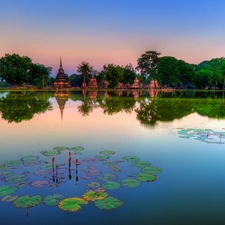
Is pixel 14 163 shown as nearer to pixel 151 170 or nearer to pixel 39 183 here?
pixel 39 183

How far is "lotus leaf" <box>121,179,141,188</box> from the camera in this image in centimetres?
731

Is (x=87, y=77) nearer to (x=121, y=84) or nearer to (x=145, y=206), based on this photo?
(x=121, y=84)

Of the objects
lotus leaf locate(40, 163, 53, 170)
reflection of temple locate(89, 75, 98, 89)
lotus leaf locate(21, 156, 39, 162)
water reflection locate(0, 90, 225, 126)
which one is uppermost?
reflection of temple locate(89, 75, 98, 89)

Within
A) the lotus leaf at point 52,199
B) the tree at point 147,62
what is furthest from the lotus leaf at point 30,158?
the tree at point 147,62

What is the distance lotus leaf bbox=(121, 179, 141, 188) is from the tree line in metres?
68.2

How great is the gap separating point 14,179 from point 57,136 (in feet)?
20.1

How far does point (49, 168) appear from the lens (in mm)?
8578

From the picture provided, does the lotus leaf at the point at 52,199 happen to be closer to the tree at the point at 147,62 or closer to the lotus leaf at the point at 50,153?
the lotus leaf at the point at 50,153

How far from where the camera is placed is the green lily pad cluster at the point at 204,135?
12.7 meters

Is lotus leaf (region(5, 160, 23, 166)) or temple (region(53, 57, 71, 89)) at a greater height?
temple (region(53, 57, 71, 89))

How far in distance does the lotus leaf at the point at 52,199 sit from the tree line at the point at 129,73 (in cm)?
6989

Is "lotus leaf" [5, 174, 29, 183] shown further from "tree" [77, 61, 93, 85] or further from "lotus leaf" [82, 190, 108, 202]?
"tree" [77, 61, 93, 85]

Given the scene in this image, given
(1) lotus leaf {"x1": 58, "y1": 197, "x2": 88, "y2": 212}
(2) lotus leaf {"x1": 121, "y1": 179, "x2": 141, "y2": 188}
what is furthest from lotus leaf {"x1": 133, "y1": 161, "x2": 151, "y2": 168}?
(1) lotus leaf {"x1": 58, "y1": 197, "x2": 88, "y2": 212}

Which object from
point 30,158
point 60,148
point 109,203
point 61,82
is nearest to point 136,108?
point 60,148
